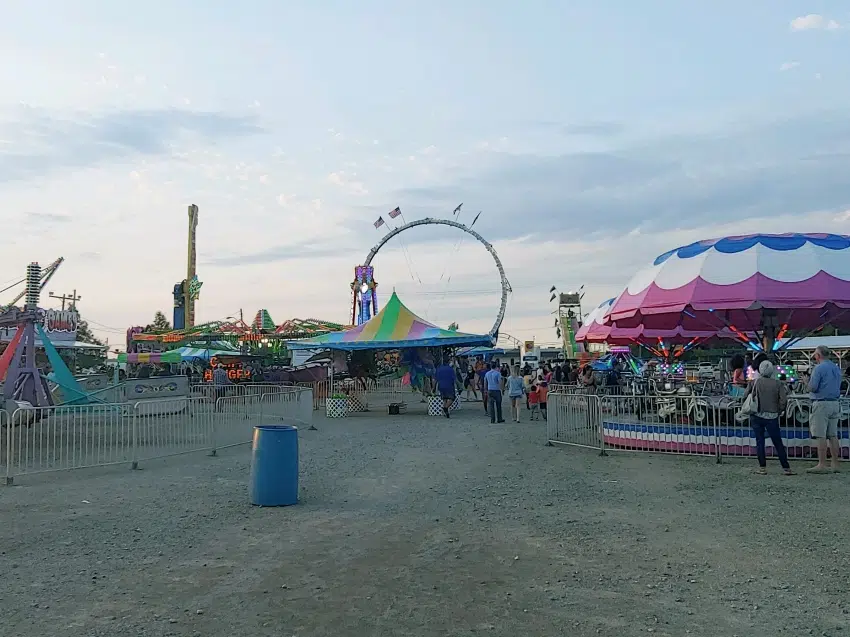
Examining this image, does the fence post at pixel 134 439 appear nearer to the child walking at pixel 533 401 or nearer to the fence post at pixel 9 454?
Result: the fence post at pixel 9 454

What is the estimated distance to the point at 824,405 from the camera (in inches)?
366

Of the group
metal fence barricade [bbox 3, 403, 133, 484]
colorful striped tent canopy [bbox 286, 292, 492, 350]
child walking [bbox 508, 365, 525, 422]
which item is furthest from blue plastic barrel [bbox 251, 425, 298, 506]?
colorful striped tent canopy [bbox 286, 292, 492, 350]

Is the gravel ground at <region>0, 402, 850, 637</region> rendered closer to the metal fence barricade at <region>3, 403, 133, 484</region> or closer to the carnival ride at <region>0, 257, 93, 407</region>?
the metal fence barricade at <region>3, 403, 133, 484</region>

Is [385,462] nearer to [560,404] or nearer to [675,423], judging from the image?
[560,404]

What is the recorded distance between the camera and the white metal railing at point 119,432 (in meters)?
10.0

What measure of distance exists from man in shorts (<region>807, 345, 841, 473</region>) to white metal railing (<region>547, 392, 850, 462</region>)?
1.22 meters

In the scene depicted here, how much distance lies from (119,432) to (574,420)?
7418 millimetres

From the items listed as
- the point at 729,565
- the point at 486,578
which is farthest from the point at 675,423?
the point at 486,578

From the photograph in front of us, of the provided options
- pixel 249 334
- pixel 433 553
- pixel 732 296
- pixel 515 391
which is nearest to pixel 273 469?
pixel 433 553

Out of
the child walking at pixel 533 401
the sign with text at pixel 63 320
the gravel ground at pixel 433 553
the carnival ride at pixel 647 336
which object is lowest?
the gravel ground at pixel 433 553

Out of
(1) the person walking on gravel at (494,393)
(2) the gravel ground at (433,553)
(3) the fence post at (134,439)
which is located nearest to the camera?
(2) the gravel ground at (433,553)

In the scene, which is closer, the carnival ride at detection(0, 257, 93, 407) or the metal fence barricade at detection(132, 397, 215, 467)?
the metal fence barricade at detection(132, 397, 215, 467)

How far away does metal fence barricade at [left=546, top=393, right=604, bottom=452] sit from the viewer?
12.0 m

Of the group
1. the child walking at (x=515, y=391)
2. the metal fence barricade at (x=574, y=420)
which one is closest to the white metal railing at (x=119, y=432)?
the metal fence barricade at (x=574, y=420)
